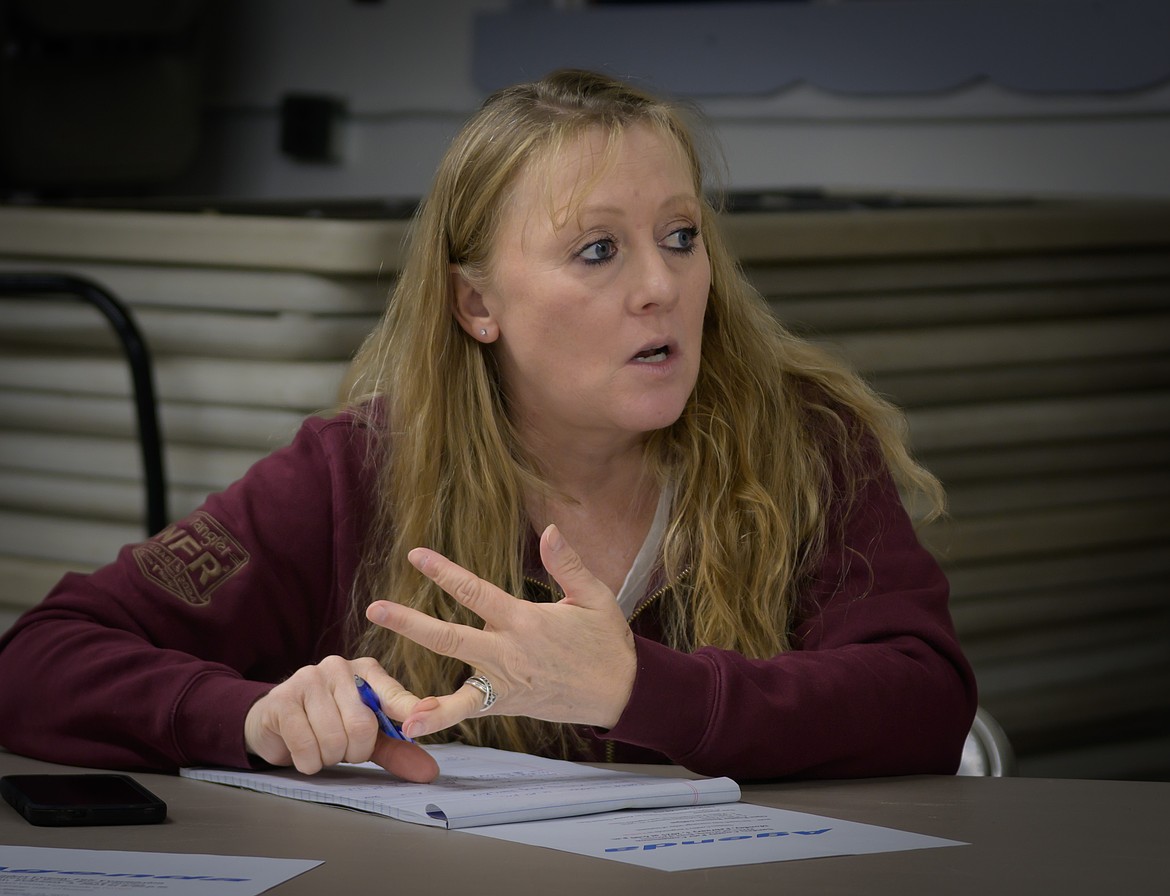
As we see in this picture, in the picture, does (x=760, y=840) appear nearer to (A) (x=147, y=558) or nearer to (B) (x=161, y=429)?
(A) (x=147, y=558)

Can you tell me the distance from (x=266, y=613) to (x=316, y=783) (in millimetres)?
427

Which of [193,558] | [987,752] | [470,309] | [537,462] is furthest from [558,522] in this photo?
[987,752]

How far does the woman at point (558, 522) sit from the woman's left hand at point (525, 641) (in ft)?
0.37

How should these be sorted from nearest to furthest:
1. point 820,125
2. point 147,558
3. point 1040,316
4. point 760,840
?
point 760,840 → point 147,558 → point 1040,316 → point 820,125

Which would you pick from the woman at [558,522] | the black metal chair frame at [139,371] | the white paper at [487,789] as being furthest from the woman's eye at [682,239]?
the black metal chair frame at [139,371]

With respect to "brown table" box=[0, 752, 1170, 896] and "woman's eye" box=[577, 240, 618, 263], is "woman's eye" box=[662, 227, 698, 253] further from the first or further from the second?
"brown table" box=[0, 752, 1170, 896]

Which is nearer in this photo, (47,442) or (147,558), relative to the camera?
(147,558)

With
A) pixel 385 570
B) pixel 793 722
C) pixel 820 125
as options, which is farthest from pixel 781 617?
pixel 820 125

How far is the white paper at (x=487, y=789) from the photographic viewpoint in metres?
1.28

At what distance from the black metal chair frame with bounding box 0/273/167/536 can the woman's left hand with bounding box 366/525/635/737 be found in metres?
1.34

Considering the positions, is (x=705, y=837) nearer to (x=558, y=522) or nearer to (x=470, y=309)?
(x=558, y=522)

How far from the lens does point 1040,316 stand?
3139mm

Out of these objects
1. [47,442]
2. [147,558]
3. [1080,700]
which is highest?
[147,558]

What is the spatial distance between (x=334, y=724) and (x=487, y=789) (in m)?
0.16
